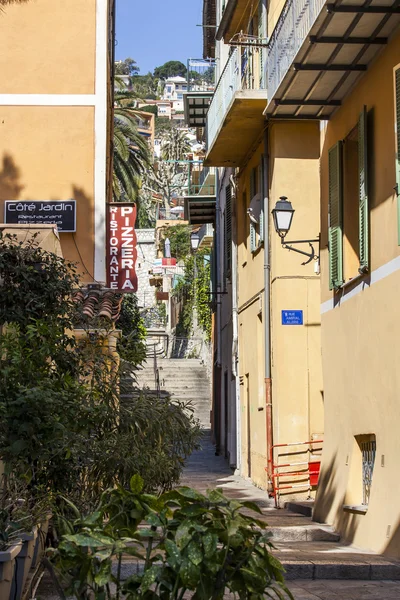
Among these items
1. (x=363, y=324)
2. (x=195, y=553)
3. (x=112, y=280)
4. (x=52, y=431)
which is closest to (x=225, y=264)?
(x=112, y=280)

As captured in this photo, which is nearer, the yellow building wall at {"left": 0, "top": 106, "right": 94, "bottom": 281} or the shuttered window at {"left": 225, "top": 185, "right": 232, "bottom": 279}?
the yellow building wall at {"left": 0, "top": 106, "right": 94, "bottom": 281}

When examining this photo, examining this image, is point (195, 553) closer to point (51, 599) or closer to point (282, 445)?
point (51, 599)

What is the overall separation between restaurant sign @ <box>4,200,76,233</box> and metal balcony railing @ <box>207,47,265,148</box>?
3087mm

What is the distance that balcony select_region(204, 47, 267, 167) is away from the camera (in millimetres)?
16734

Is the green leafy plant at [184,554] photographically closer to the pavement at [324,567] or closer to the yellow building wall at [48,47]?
the pavement at [324,567]

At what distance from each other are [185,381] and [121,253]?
776 inches

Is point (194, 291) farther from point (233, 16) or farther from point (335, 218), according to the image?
point (335, 218)

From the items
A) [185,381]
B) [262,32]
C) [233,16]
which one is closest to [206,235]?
[185,381]

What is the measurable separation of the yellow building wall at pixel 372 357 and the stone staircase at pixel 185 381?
22925 millimetres

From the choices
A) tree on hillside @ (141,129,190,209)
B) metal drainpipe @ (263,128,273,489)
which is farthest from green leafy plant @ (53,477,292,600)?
tree on hillside @ (141,129,190,209)

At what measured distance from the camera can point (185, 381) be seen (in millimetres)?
39219

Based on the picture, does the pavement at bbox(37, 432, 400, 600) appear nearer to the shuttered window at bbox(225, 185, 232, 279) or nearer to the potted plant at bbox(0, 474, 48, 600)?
the potted plant at bbox(0, 474, 48, 600)

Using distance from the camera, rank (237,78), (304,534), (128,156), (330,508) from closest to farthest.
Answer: (304,534) < (330,508) < (237,78) < (128,156)

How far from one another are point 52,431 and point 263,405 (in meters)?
10.5
